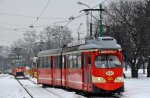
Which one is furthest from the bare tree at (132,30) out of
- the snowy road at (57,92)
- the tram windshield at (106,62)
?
the tram windshield at (106,62)

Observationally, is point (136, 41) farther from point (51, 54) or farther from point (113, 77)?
point (113, 77)

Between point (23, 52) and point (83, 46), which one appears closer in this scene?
point (83, 46)

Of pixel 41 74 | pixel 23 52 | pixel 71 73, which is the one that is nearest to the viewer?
pixel 71 73

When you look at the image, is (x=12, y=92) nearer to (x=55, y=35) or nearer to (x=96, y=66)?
(x=96, y=66)

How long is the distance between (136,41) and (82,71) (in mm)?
23353

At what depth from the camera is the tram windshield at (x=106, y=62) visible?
2333 centimetres

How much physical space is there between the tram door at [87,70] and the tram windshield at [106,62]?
0.51m

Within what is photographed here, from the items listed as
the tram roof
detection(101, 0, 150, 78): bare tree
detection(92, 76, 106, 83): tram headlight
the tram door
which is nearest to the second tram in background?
detection(101, 0, 150, 78): bare tree

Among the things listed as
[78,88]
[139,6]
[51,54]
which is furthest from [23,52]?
[78,88]

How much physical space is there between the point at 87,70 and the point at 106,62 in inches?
45.4

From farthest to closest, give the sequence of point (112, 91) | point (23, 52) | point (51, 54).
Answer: point (23, 52), point (51, 54), point (112, 91)

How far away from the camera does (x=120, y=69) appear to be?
2350 cm

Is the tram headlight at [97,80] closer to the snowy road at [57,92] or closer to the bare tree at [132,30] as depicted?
the snowy road at [57,92]

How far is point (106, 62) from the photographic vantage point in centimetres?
2341
